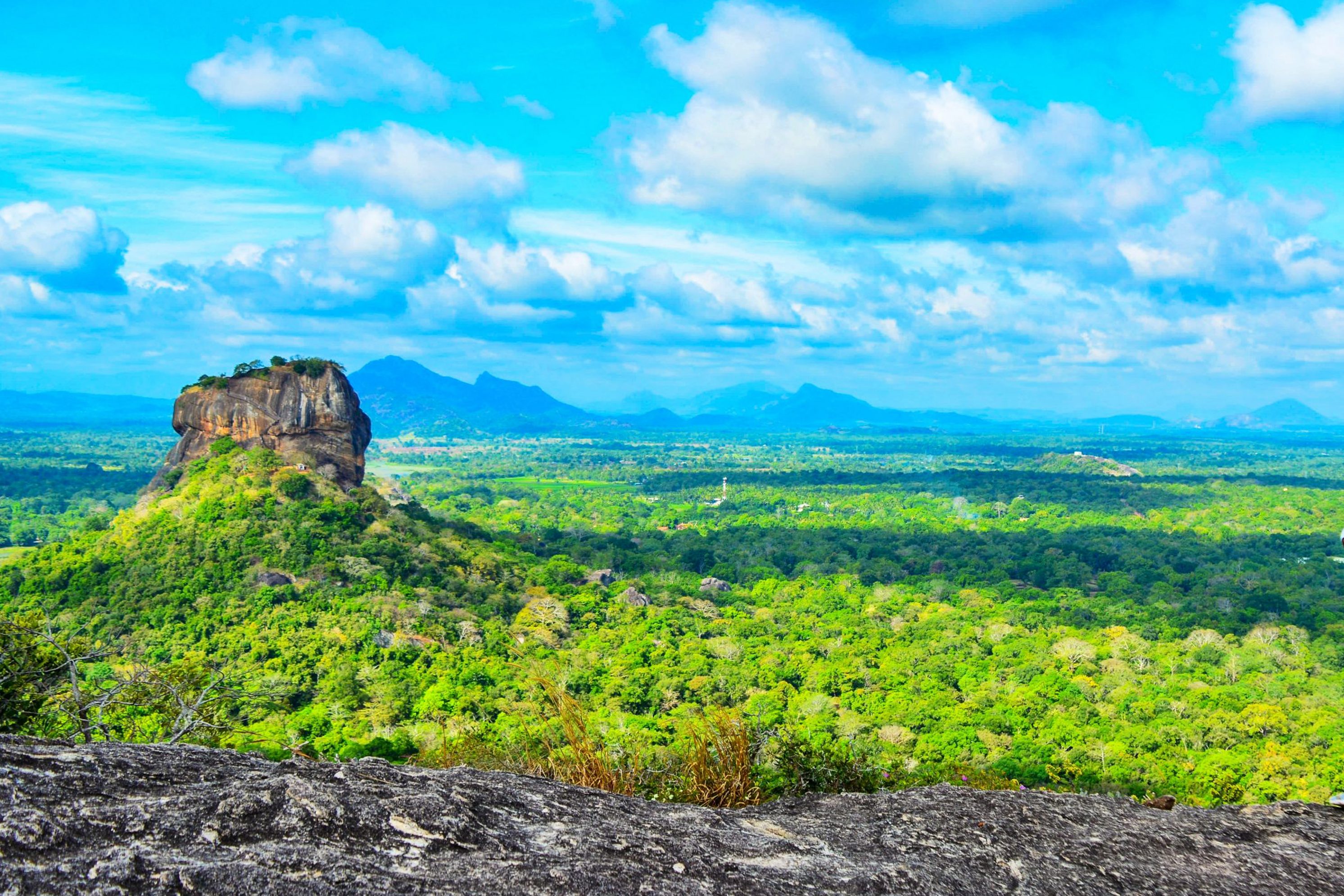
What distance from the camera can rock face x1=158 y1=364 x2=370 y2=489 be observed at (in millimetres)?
33281

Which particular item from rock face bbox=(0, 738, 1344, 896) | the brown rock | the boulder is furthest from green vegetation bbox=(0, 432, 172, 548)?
rock face bbox=(0, 738, 1344, 896)

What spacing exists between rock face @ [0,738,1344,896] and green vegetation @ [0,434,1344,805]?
1161 millimetres

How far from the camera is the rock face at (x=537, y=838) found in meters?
2.95

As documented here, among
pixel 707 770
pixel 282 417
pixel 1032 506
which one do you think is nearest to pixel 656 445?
pixel 1032 506

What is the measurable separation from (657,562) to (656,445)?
13808 cm

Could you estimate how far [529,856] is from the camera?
11.1ft

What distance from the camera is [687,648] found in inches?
1114

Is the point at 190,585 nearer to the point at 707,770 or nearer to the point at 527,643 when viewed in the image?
the point at 527,643

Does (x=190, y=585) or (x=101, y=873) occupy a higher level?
(x=101, y=873)

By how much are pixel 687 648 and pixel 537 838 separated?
997 inches

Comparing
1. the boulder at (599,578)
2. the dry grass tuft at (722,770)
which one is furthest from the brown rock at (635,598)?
the dry grass tuft at (722,770)

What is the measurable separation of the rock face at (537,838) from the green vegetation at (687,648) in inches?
45.7

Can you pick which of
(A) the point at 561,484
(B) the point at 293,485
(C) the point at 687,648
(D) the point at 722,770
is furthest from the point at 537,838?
(A) the point at 561,484

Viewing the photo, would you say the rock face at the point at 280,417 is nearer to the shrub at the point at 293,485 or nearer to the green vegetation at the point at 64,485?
the shrub at the point at 293,485
